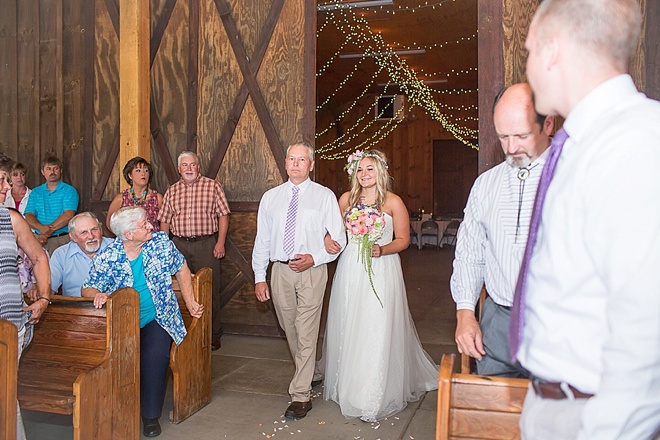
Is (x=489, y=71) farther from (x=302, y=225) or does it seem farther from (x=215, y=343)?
(x=215, y=343)

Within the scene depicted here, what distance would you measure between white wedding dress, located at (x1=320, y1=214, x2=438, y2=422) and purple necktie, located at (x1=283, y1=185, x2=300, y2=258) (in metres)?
0.46

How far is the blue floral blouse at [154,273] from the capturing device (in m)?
4.24

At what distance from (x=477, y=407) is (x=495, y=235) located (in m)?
0.83

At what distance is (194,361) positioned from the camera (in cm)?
471

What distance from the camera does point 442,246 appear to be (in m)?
17.4

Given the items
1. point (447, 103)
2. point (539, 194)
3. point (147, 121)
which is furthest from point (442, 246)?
point (539, 194)

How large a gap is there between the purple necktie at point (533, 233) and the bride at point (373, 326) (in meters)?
3.15

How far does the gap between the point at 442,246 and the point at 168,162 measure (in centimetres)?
1116

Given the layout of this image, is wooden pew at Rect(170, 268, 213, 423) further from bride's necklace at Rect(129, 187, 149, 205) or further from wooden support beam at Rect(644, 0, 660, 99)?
wooden support beam at Rect(644, 0, 660, 99)

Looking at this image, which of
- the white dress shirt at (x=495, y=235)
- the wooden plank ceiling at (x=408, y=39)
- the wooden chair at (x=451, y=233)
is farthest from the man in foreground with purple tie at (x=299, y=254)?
the wooden chair at (x=451, y=233)

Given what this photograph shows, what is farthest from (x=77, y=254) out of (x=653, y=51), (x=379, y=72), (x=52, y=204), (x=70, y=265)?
(x=379, y=72)

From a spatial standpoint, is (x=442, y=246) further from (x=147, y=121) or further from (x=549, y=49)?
(x=549, y=49)

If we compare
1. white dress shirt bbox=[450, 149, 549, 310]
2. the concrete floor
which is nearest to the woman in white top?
the concrete floor

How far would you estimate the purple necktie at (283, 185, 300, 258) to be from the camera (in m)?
4.81
